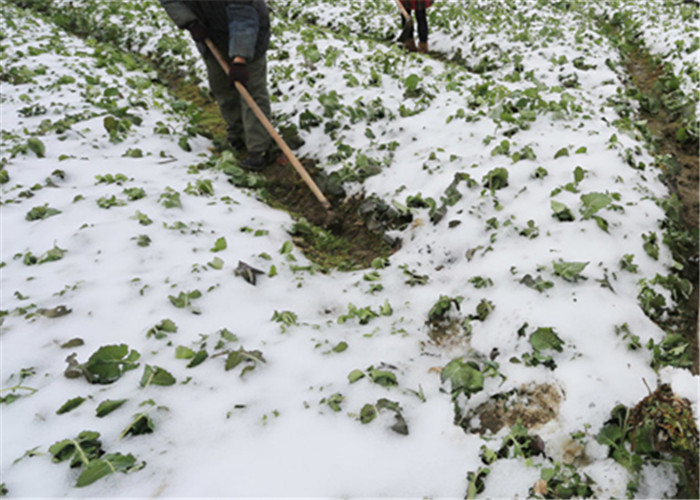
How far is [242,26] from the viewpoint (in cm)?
536

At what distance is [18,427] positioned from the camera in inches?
95.6

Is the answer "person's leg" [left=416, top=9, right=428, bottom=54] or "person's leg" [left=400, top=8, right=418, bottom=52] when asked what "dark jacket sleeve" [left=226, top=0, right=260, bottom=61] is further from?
"person's leg" [left=400, top=8, right=418, bottom=52]

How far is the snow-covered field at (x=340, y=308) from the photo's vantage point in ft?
7.62

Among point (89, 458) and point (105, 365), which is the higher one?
point (105, 365)

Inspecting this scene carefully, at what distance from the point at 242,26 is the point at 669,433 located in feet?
18.6

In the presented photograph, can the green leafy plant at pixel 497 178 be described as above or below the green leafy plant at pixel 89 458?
above

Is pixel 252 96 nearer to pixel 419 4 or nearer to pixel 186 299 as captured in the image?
pixel 186 299

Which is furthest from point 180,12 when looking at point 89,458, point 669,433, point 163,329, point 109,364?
point 669,433

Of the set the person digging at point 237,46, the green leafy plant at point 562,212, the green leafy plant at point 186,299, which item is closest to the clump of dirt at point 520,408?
the green leafy plant at point 562,212

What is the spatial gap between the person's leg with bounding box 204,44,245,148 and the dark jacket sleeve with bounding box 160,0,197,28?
54 centimetres

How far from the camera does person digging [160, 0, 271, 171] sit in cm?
538

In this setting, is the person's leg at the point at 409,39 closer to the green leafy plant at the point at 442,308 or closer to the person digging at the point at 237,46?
the person digging at the point at 237,46

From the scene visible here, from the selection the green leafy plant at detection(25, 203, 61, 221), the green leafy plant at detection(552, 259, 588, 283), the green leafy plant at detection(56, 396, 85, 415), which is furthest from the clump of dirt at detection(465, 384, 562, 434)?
the green leafy plant at detection(25, 203, 61, 221)

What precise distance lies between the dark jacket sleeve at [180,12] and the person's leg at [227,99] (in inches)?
21.1
